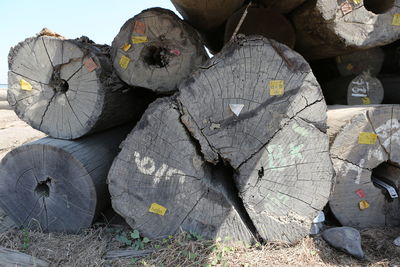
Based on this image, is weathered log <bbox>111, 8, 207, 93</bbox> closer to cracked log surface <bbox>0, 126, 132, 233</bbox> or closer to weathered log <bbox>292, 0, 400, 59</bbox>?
cracked log surface <bbox>0, 126, 132, 233</bbox>

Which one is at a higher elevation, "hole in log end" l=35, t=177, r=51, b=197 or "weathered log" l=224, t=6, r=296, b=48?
"weathered log" l=224, t=6, r=296, b=48

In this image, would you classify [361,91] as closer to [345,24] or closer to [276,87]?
[345,24]

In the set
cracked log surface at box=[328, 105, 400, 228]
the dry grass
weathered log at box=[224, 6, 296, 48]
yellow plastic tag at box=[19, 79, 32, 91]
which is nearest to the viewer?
the dry grass

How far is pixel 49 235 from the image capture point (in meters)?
2.54

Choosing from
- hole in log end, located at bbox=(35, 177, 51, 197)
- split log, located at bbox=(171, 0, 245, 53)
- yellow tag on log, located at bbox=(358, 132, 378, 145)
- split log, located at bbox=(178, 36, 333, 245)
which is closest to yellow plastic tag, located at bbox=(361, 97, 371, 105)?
yellow tag on log, located at bbox=(358, 132, 378, 145)

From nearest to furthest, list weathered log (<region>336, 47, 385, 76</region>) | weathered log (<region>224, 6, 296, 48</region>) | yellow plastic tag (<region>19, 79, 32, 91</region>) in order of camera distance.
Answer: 1. yellow plastic tag (<region>19, 79, 32, 91</region>)
2. weathered log (<region>224, 6, 296, 48</region>)
3. weathered log (<region>336, 47, 385, 76</region>)

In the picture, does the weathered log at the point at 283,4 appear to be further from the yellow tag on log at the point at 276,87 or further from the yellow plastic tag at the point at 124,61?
the yellow plastic tag at the point at 124,61

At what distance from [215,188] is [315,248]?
2.67 feet

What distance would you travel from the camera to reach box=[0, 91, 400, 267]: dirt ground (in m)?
2.12

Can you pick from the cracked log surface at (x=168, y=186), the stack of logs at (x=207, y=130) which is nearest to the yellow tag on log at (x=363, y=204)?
the stack of logs at (x=207, y=130)

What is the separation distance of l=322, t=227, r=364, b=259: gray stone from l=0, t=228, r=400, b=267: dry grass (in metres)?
0.04

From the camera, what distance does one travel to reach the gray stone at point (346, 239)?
7.36 ft

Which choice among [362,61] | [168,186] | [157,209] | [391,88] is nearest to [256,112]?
[168,186]

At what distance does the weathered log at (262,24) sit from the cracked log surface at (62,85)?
1.16 m
